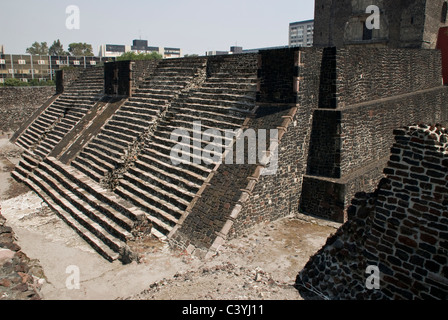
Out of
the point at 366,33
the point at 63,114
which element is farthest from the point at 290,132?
the point at 63,114

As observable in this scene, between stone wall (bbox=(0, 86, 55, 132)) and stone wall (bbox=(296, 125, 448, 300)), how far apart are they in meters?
25.4

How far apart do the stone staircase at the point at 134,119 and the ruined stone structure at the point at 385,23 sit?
934 cm

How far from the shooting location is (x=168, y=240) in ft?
26.2

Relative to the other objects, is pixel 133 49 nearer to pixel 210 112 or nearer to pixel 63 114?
pixel 63 114

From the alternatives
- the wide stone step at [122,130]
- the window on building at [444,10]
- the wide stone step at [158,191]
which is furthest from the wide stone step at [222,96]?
the window on building at [444,10]

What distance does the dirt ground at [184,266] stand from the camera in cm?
557

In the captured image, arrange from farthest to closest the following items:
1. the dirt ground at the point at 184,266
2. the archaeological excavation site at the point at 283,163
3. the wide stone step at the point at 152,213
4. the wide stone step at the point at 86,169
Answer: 1. the wide stone step at the point at 86,169
2. the wide stone step at the point at 152,213
3. the dirt ground at the point at 184,266
4. the archaeological excavation site at the point at 283,163

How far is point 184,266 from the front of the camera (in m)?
6.90

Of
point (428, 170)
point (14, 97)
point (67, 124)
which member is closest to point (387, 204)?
point (428, 170)

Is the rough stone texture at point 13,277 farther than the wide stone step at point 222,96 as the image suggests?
No

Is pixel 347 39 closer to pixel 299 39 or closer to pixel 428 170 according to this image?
pixel 428 170

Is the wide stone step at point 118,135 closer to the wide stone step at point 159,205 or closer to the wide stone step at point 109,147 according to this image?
the wide stone step at point 109,147

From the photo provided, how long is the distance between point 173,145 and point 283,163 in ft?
12.4

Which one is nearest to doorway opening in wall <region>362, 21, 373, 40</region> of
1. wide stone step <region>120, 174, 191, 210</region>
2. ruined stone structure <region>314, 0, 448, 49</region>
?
ruined stone structure <region>314, 0, 448, 49</region>
